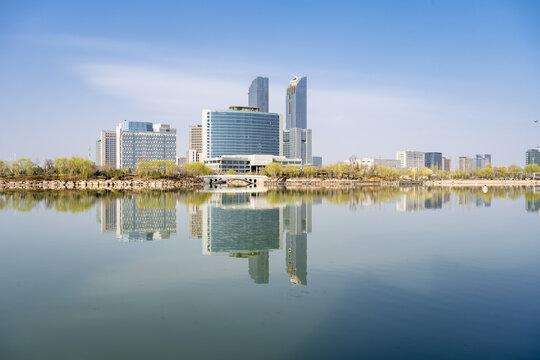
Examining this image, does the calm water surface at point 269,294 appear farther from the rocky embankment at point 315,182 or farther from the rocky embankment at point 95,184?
the rocky embankment at point 315,182

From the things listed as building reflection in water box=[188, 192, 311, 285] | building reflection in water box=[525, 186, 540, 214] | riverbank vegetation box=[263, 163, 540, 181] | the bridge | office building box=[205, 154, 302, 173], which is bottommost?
building reflection in water box=[188, 192, 311, 285]

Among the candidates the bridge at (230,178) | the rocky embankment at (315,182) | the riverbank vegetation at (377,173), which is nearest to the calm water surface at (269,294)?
the rocky embankment at (315,182)

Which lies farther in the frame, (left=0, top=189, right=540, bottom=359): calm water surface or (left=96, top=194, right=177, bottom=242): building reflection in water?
(left=96, top=194, right=177, bottom=242): building reflection in water

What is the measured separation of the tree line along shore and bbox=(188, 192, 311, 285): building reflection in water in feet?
275

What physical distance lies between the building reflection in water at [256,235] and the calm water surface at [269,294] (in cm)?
18

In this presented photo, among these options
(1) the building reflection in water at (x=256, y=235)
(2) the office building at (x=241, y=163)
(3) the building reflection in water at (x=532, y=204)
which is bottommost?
(1) the building reflection in water at (x=256, y=235)

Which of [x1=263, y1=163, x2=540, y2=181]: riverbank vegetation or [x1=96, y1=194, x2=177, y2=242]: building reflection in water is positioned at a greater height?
[x1=263, y1=163, x2=540, y2=181]: riverbank vegetation

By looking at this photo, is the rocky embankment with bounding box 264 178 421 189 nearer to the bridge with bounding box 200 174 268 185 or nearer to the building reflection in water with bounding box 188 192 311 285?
the bridge with bounding box 200 174 268 185

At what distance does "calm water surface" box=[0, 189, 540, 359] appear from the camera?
11281 mm

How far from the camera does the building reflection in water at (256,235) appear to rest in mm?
20672

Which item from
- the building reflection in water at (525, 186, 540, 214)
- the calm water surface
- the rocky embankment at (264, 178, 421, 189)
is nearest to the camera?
the calm water surface

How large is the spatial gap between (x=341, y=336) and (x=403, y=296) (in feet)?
15.0

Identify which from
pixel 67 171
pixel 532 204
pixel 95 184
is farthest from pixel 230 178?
pixel 532 204

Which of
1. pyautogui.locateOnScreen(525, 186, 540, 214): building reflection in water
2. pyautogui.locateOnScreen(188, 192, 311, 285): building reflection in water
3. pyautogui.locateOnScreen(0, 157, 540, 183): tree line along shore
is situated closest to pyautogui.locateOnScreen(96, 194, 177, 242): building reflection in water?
pyautogui.locateOnScreen(188, 192, 311, 285): building reflection in water
